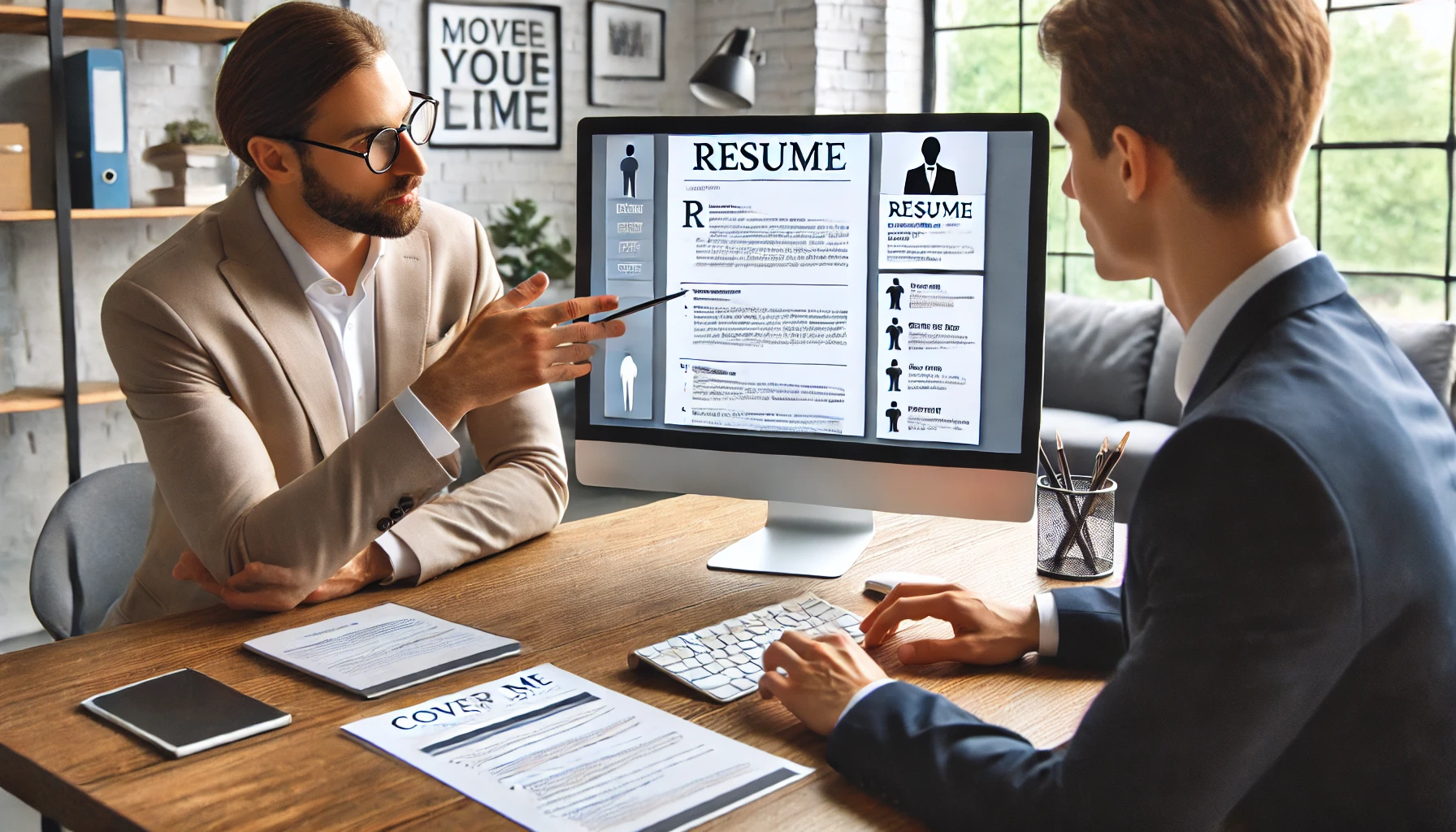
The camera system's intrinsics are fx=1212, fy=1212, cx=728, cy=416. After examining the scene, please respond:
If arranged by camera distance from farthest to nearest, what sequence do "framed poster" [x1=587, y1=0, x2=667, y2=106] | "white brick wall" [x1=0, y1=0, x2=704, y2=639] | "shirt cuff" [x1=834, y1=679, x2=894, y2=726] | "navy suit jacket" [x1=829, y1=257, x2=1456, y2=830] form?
"framed poster" [x1=587, y1=0, x2=667, y2=106] → "white brick wall" [x1=0, y1=0, x2=704, y2=639] → "shirt cuff" [x1=834, y1=679, x2=894, y2=726] → "navy suit jacket" [x1=829, y1=257, x2=1456, y2=830]

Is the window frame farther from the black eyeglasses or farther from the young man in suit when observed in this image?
the young man in suit

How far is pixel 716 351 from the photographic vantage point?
145 centimetres

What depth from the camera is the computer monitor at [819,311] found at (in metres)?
1.35

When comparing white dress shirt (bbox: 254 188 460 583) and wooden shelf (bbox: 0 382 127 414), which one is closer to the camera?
white dress shirt (bbox: 254 188 460 583)

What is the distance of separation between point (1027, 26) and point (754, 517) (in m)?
3.97

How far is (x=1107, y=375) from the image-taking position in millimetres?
4422

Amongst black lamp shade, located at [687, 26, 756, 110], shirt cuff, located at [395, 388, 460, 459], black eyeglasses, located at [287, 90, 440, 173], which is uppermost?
black lamp shade, located at [687, 26, 756, 110]

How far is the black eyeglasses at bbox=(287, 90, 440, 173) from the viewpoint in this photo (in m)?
1.65

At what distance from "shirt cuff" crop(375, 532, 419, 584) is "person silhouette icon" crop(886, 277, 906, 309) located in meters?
0.63

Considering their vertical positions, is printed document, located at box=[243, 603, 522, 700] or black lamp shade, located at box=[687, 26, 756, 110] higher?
black lamp shade, located at box=[687, 26, 756, 110]

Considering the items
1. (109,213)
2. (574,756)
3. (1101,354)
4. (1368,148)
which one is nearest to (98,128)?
(109,213)

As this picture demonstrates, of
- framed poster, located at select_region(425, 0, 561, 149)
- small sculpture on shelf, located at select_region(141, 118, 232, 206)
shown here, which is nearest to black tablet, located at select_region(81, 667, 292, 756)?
small sculpture on shelf, located at select_region(141, 118, 232, 206)

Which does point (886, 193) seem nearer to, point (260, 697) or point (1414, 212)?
point (260, 697)

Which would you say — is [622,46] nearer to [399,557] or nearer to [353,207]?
[353,207]
